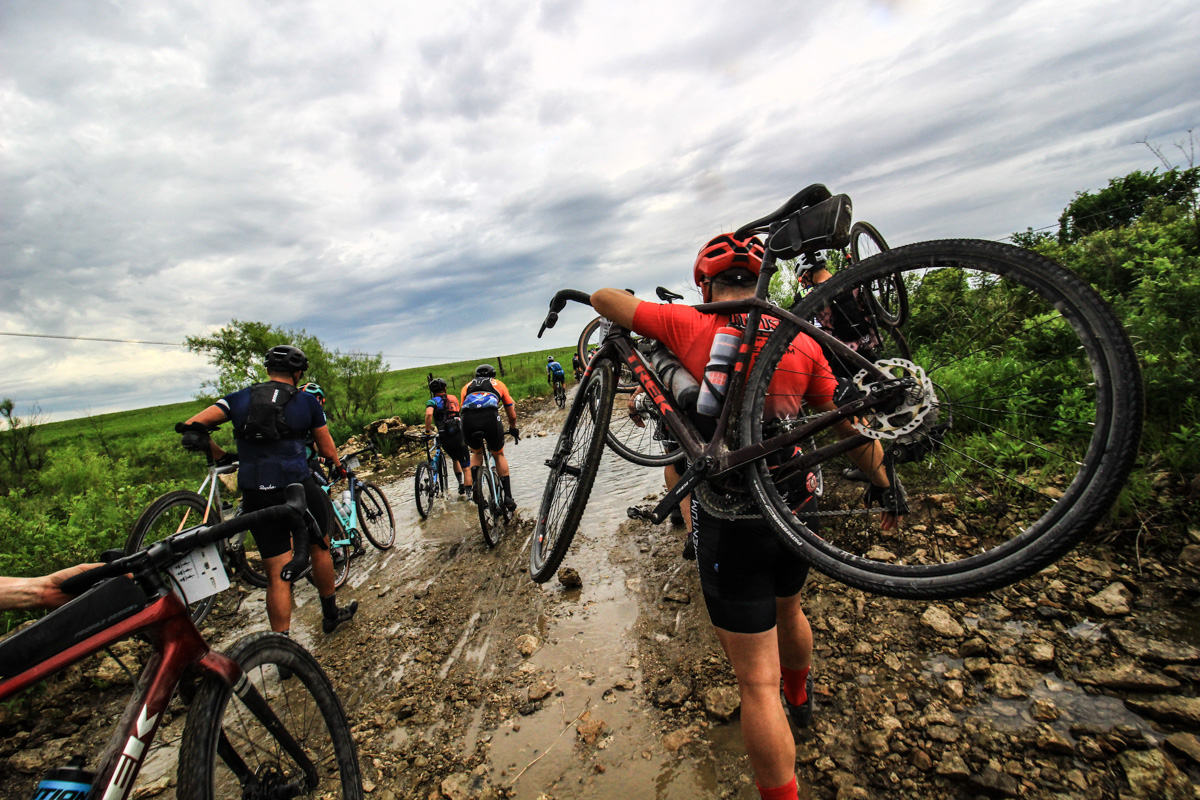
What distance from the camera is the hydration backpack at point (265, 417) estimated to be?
3.95 meters

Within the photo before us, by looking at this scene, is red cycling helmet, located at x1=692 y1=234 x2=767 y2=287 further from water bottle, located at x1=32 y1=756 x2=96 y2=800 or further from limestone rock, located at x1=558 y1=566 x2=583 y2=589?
limestone rock, located at x1=558 y1=566 x2=583 y2=589

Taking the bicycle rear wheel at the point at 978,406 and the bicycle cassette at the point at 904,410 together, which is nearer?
the bicycle rear wheel at the point at 978,406

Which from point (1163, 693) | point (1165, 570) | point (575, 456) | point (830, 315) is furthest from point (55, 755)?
point (1165, 570)

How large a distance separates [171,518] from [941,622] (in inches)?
291

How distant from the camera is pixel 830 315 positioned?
2203 millimetres

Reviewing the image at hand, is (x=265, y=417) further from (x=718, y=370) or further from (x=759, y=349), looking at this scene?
(x=759, y=349)

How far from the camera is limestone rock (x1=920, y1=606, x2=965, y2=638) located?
9.57ft

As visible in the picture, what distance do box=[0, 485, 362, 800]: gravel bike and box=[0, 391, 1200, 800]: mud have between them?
0.94m

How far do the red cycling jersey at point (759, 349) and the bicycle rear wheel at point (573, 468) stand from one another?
22.9 inches

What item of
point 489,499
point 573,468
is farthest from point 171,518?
point 573,468

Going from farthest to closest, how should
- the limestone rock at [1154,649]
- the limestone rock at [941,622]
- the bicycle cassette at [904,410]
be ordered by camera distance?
the limestone rock at [941,622] < the limestone rock at [1154,649] < the bicycle cassette at [904,410]

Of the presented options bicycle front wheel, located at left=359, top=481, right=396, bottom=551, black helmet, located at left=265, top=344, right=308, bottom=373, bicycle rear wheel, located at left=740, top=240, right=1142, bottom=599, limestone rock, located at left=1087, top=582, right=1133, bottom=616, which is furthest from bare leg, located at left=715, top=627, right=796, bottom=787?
bicycle front wheel, located at left=359, top=481, right=396, bottom=551

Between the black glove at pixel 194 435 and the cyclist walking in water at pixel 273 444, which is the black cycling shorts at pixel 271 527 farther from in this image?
the black glove at pixel 194 435

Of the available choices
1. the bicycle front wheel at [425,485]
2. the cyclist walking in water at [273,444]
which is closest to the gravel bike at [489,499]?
the bicycle front wheel at [425,485]
